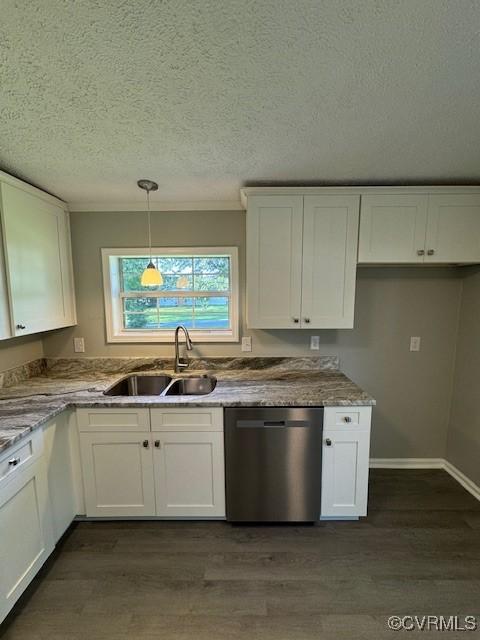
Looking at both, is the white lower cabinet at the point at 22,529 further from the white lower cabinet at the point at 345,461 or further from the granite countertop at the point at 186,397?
the white lower cabinet at the point at 345,461

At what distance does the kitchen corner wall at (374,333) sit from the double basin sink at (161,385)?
24 cm

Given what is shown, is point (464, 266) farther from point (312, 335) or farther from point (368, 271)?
point (312, 335)

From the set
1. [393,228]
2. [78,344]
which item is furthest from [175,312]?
[393,228]

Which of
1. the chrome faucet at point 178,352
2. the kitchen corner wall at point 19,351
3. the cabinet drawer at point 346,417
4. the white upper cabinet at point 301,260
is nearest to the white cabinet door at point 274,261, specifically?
the white upper cabinet at point 301,260

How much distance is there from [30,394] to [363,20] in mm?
2499

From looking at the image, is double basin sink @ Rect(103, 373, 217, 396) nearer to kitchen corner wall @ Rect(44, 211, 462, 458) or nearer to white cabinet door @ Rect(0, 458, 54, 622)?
kitchen corner wall @ Rect(44, 211, 462, 458)

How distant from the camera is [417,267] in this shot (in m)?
2.34

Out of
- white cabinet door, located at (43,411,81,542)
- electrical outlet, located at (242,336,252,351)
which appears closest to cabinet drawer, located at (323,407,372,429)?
electrical outlet, located at (242,336,252,351)

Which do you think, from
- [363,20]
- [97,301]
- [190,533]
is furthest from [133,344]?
[363,20]

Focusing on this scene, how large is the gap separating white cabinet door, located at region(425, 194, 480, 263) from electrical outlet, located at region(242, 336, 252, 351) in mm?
1469

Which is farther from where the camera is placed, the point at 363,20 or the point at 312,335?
the point at 312,335

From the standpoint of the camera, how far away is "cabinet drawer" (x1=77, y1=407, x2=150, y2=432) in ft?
5.94

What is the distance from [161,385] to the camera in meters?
2.37

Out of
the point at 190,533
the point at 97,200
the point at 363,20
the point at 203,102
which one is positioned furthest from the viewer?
the point at 97,200
